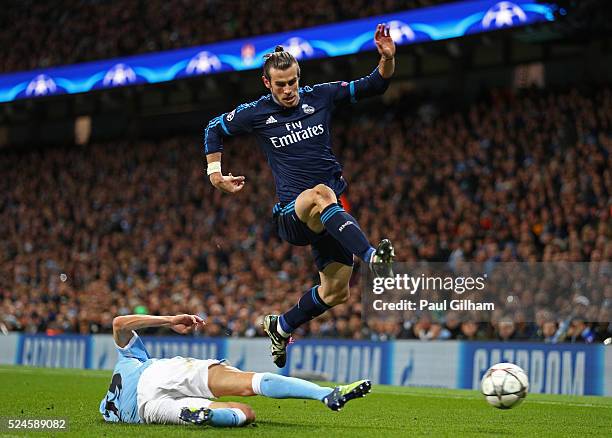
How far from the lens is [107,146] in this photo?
31.9m

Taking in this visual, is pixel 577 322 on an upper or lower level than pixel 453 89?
lower

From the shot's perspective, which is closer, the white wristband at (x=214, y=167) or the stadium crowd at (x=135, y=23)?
the white wristband at (x=214, y=167)

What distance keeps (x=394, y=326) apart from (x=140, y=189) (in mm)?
13217

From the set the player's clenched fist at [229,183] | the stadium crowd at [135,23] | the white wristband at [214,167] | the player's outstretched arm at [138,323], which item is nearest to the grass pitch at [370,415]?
the player's outstretched arm at [138,323]

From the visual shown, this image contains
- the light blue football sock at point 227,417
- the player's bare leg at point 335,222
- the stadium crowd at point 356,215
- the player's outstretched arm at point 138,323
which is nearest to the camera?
the light blue football sock at point 227,417

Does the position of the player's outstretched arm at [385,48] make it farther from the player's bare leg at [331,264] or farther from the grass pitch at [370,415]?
the grass pitch at [370,415]

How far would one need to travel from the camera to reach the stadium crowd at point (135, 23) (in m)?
25.6

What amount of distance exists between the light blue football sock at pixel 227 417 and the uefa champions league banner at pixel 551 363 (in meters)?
7.90

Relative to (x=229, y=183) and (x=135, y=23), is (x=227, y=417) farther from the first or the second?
(x=135, y=23)

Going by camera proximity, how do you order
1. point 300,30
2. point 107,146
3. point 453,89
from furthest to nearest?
point 107,146 < point 453,89 < point 300,30

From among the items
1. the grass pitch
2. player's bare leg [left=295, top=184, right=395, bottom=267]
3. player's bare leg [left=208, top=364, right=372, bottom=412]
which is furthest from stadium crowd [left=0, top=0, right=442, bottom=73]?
player's bare leg [left=208, top=364, right=372, bottom=412]

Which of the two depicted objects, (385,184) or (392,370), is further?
(385,184)

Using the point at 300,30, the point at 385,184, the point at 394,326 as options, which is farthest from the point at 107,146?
the point at 394,326

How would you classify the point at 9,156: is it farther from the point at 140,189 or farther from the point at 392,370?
A: the point at 392,370
